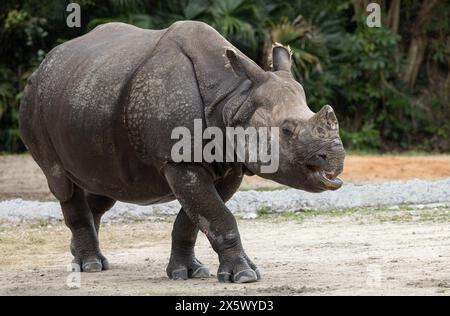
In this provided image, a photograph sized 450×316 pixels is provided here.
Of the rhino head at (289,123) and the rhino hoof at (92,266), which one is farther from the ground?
the rhino head at (289,123)

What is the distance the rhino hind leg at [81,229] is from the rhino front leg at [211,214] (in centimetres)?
179

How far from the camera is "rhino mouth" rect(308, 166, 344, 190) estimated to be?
782 cm

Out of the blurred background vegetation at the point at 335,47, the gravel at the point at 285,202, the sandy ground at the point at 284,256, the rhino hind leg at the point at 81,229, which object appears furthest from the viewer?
the blurred background vegetation at the point at 335,47

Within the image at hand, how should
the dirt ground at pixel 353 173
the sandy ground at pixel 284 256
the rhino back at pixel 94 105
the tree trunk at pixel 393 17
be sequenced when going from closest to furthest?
the sandy ground at pixel 284 256 → the rhino back at pixel 94 105 → the dirt ground at pixel 353 173 → the tree trunk at pixel 393 17

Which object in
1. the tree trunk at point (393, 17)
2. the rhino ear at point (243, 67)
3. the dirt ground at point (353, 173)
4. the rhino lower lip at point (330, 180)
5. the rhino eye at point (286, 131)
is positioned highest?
the rhino ear at point (243, 67)

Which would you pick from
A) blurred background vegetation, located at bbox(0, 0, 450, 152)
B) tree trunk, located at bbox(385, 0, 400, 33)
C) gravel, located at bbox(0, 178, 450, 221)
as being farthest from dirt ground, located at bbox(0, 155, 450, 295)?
tree trunk, located at bbox(385, 0, 400, 33)

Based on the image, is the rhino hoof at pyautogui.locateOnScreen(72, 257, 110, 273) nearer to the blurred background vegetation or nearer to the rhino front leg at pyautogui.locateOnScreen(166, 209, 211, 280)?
the rhino front leg at pyautogui.locateOnScreen(166, 209, 211, 280)

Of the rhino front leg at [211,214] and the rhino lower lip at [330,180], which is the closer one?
the rhino lower lip at [330,180]

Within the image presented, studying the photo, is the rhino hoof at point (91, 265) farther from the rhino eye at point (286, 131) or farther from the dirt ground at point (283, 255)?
the rhino eye at point (286, 131)

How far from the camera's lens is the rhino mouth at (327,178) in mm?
7816

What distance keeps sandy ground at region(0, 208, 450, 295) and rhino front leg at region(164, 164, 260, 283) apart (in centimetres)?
17

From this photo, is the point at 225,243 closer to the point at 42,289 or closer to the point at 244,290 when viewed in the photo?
the point at 244,290

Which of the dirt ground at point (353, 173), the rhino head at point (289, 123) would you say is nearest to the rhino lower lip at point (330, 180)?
the rhino head at point (289, 123)

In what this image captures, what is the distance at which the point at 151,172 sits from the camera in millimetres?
8930
